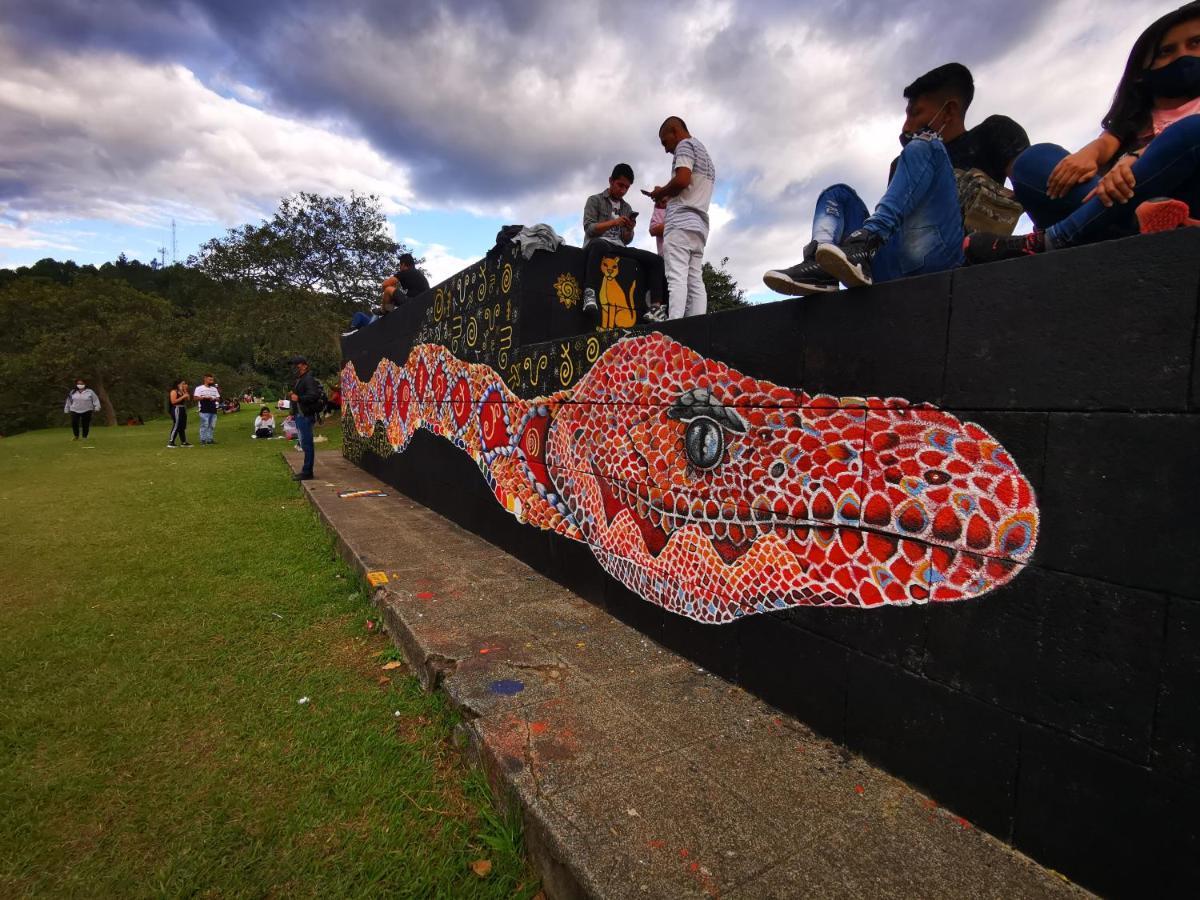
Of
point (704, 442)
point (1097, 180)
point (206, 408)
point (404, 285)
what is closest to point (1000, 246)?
point (1097, 180)

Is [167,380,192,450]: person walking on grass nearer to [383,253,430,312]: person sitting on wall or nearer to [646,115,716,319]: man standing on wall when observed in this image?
[383,253,430,312]: person sitting on wall

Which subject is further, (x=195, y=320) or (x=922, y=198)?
(x=195, y=320)

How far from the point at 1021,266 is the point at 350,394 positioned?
37.0 ft

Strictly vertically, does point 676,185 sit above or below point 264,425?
above

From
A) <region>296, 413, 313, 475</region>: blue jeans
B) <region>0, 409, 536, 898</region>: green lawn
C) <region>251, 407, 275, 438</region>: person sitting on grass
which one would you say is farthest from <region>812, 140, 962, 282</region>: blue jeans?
<region>251, 407, 275, 438</region>: person sitting on grass

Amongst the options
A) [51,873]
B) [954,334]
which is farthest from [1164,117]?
[51,873]

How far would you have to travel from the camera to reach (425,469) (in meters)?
7.02

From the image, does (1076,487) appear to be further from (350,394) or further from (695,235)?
(350,394)

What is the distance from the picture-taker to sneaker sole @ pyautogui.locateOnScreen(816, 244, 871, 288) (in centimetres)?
192

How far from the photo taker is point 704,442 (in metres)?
2.77

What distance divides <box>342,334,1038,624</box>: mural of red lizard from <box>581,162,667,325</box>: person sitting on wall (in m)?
0.96

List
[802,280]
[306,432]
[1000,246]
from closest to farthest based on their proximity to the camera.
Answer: [1000,246] → [802,280] → [306,432]

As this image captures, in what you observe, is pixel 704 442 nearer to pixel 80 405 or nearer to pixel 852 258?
pixel 852 258

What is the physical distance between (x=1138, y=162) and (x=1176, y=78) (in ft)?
1.11
